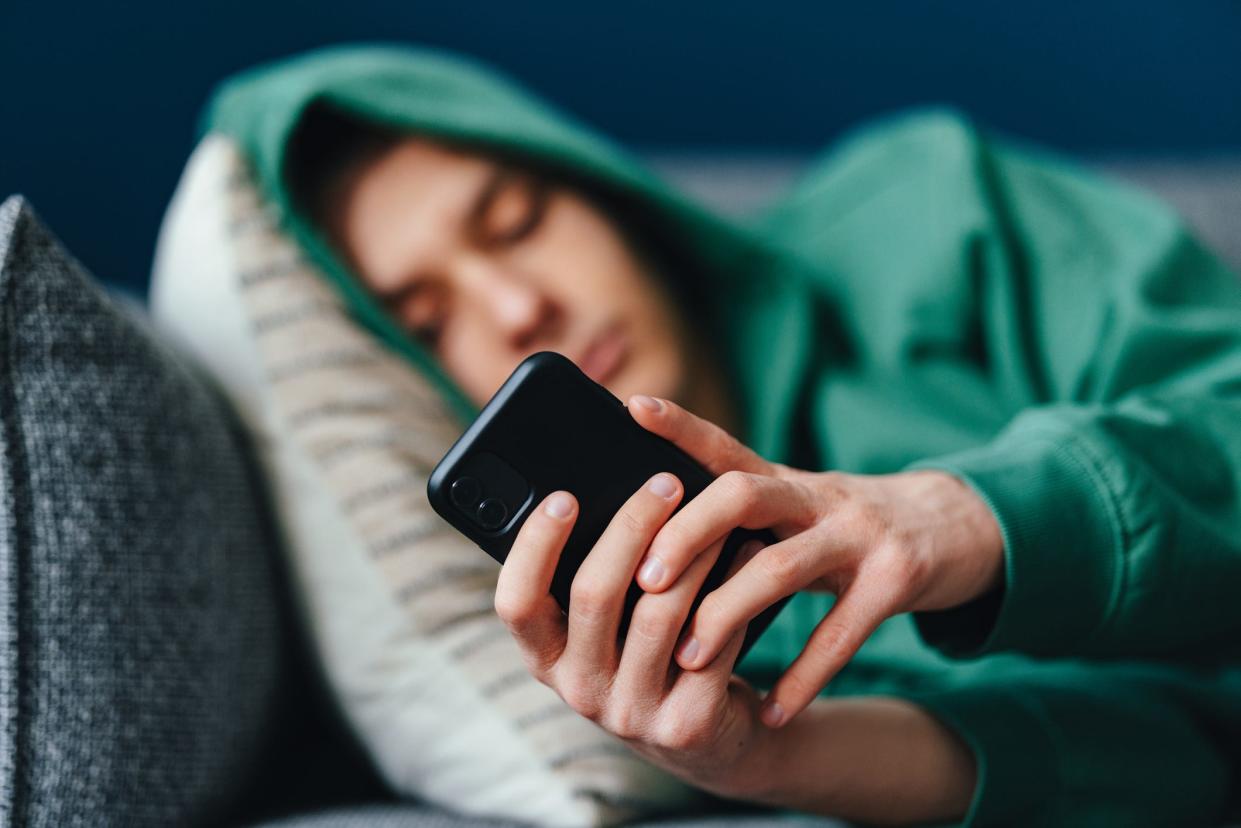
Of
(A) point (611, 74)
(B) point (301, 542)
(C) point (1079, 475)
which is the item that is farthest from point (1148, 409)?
(A) point (611, 74)

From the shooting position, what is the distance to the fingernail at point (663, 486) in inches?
16.0

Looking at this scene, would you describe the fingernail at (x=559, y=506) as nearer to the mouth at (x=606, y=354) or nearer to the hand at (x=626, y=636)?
the hand at (x=626, y=636)

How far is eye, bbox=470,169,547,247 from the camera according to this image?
823 millimetres

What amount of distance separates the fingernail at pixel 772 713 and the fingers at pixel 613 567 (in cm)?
8

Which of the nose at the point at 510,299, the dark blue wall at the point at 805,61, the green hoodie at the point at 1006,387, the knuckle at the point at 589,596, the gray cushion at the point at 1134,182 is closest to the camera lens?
the knuckle at the point at 589,596

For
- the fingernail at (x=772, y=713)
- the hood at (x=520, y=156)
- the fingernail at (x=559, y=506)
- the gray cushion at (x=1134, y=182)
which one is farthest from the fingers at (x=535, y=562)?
the gray cushion at (x=1134, y=182)

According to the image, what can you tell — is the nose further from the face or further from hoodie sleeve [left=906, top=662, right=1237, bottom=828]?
hoodie sleeve [left=906, top=662, right=1237, bottom=828]

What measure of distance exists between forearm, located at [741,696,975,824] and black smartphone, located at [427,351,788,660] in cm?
14

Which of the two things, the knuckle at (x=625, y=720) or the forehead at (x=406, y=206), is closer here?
the knuckle at (x=625, y=720)

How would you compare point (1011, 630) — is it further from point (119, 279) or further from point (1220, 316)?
point (119, 279)

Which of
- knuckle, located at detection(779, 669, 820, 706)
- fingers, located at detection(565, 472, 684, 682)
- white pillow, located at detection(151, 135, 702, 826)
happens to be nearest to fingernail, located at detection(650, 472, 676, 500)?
fingers, located at detection(565, 472, 684, 682)

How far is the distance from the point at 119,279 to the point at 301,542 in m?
0.66

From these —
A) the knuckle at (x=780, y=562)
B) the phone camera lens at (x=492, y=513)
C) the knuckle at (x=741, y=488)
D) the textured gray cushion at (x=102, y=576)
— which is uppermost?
the knuckle at (x=741, y=488)

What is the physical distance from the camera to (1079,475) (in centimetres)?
51
